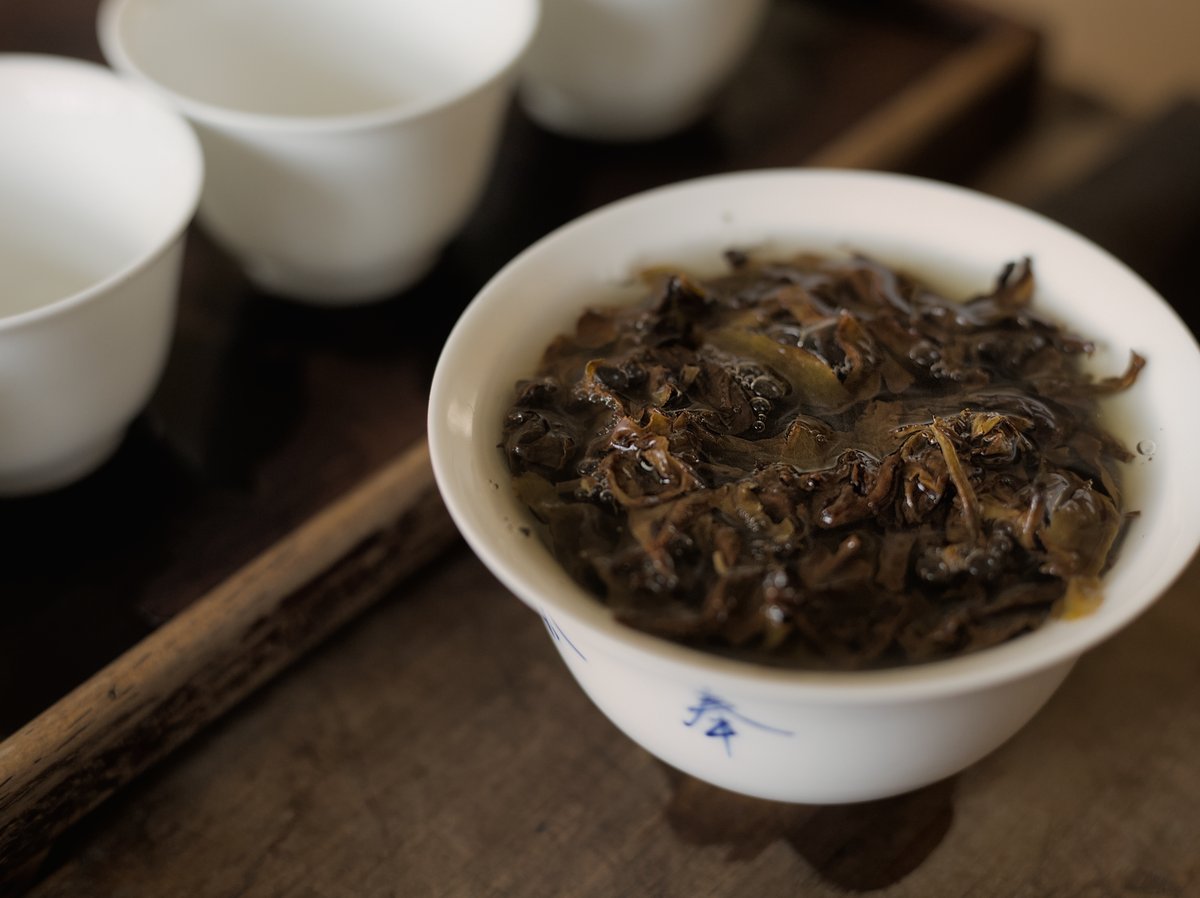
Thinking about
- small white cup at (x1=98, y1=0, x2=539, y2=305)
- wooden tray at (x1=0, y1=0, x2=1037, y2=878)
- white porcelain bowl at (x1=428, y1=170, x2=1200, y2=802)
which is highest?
white porcelain bowl at (x1=428, y1=170, x2=1200, y2=802)

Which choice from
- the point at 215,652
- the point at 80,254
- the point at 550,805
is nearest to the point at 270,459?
the point at 215,652

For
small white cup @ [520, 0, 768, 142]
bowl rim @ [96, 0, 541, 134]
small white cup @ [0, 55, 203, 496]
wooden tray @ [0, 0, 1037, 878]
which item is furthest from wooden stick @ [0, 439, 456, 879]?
small white cup @ [520, 0, 768, 142]

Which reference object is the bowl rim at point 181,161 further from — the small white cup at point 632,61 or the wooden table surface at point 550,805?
the small white cup at point 632,61

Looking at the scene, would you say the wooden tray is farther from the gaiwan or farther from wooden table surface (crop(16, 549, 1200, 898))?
the gaiwan


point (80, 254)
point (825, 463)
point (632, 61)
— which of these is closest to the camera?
point (825, 463)

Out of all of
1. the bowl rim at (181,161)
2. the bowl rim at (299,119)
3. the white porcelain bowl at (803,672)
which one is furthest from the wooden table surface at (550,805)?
the bowl rim at (299,119)

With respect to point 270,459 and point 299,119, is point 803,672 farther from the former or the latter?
point 299,119

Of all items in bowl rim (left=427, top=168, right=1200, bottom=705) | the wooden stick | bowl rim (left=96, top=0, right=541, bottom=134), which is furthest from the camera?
bowl rim (left=96, top=0, right=541, bottom=134)
